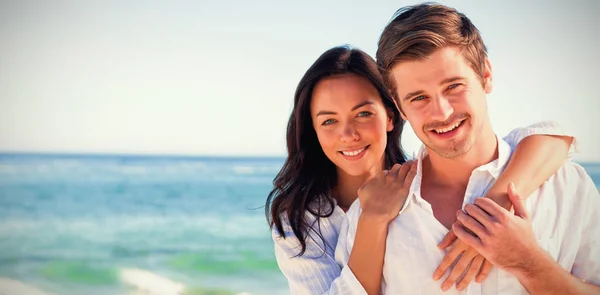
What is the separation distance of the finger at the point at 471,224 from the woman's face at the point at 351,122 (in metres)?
0.78

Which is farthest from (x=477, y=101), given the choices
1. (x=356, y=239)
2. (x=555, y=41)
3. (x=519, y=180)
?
(x=555, y=41)

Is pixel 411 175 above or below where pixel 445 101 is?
below

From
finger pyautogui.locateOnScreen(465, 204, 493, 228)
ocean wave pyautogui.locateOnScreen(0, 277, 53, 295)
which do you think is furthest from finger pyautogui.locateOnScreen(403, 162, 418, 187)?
ocean wave pyautogui.locateOnScreen(0, 277, 53, 295)

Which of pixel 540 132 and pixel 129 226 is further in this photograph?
pixel 129 226

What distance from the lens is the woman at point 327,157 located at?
2510 mm

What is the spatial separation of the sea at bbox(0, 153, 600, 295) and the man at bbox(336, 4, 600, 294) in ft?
20.0

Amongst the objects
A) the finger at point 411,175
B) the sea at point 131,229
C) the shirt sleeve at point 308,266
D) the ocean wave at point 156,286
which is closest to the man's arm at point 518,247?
the finger at point 411,175

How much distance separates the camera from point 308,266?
245cm

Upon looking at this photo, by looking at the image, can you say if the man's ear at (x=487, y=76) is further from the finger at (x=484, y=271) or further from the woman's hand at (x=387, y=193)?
the finger at (x=484, y=271)

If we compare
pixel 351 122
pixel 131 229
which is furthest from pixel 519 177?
pixel 131 229

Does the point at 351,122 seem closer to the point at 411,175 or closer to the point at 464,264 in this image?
the point at 411,175

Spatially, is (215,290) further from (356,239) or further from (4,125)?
(4,125)

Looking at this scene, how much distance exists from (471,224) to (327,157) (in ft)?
3.90

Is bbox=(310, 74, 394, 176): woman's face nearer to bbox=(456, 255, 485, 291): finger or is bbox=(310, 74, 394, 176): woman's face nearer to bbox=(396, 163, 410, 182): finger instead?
bbox=(396, 163, 410, 182): finger
